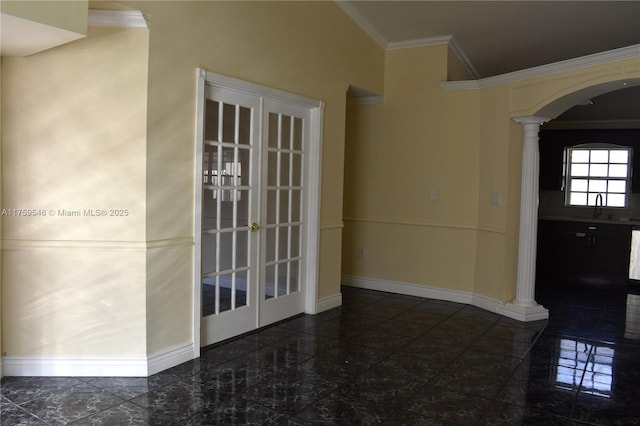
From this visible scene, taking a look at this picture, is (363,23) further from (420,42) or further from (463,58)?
(463,58)

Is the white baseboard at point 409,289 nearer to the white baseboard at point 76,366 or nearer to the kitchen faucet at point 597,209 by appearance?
the white baseboard at point 76,366

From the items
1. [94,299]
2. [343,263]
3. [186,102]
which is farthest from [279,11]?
[343,263]

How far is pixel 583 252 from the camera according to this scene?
273 inches

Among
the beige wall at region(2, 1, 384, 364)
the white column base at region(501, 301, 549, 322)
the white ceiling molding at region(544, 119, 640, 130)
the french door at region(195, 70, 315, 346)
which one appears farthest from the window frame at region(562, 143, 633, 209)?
the beige wall at region(2, 1, 384, 364)

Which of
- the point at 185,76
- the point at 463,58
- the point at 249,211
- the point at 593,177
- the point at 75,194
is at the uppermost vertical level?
the point at 463,58

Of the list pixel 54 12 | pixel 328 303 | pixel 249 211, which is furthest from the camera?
pixel 328 303

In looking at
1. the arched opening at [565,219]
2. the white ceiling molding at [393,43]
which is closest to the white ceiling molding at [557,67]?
the arched opening at [565,219]

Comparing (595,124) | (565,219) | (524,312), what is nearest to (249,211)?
(524,312)

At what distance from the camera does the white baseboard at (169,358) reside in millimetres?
3350

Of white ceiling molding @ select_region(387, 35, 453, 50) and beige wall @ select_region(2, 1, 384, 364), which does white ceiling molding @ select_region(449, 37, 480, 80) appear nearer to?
white ceiling molding @ select_region(387, 35, 453, 50)

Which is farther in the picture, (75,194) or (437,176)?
(437,176)

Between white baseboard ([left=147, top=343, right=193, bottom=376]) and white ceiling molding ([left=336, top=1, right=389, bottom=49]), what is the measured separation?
3.57 metres

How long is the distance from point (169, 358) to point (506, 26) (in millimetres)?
4643

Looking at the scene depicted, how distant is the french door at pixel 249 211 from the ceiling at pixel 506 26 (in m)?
1.49
